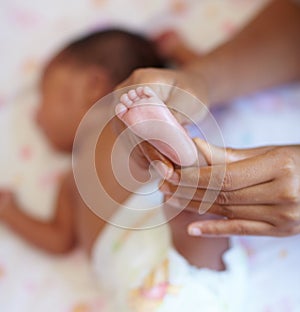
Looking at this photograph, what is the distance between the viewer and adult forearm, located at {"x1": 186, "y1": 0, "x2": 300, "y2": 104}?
0.95 metres

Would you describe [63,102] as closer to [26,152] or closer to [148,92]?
[26,152]

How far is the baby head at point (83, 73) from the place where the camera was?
987 millimetres

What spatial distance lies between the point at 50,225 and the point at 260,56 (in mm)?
473

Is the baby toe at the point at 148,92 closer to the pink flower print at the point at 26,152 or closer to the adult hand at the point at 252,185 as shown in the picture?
the adult hand at the point at 252,185

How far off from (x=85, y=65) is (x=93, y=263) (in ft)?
1.15

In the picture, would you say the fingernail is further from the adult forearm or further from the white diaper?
the adult forearm

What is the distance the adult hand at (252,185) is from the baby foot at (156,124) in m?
0.02

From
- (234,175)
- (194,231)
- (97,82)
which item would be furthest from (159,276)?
(97,82)

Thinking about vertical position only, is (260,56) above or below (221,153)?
below

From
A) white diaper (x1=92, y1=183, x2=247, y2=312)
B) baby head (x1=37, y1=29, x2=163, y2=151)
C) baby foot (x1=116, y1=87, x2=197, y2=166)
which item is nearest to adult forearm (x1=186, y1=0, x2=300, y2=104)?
baby head (x1=37, y1=29, x2=163, y2=151)

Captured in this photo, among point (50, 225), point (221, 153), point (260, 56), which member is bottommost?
point (50, 225)

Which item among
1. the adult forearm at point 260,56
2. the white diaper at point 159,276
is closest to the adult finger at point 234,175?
the white diaper at point 159,276

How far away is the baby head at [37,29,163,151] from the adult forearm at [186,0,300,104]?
12 centimetres

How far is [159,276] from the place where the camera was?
2.55ft
